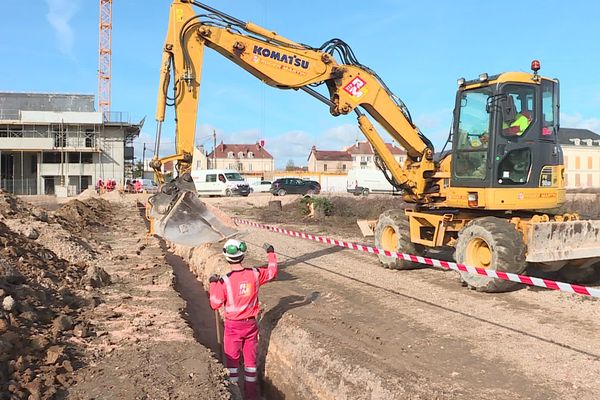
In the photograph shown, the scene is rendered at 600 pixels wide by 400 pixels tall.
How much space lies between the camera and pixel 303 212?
23.1 metres

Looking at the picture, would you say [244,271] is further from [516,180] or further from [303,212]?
[303,212]

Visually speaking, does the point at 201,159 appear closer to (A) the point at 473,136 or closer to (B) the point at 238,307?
(A) the point at 473,136

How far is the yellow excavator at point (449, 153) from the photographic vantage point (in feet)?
27.2

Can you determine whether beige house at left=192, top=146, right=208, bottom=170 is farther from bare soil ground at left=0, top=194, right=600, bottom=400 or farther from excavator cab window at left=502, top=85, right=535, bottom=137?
excavator cab window at left=502, top=85, right=535, bottom=137

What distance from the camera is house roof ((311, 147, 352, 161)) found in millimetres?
102250

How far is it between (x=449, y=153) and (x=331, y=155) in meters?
93.9

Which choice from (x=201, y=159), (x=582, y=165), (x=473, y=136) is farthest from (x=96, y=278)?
(x=201, y=159)

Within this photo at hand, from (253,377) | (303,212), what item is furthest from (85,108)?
(253,377)

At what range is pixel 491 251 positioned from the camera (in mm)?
8070

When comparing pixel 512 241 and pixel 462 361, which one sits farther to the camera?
pixel 512 241

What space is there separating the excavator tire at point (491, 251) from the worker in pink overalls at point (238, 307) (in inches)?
147

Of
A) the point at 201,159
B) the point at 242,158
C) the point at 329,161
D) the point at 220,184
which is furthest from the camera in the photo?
the point at 329,161

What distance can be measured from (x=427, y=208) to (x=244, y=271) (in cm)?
531

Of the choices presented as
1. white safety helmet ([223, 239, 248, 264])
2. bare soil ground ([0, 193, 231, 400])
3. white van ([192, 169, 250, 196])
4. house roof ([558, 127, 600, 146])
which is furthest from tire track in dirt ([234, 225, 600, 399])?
house roof ([558, 127, 600, 146])
